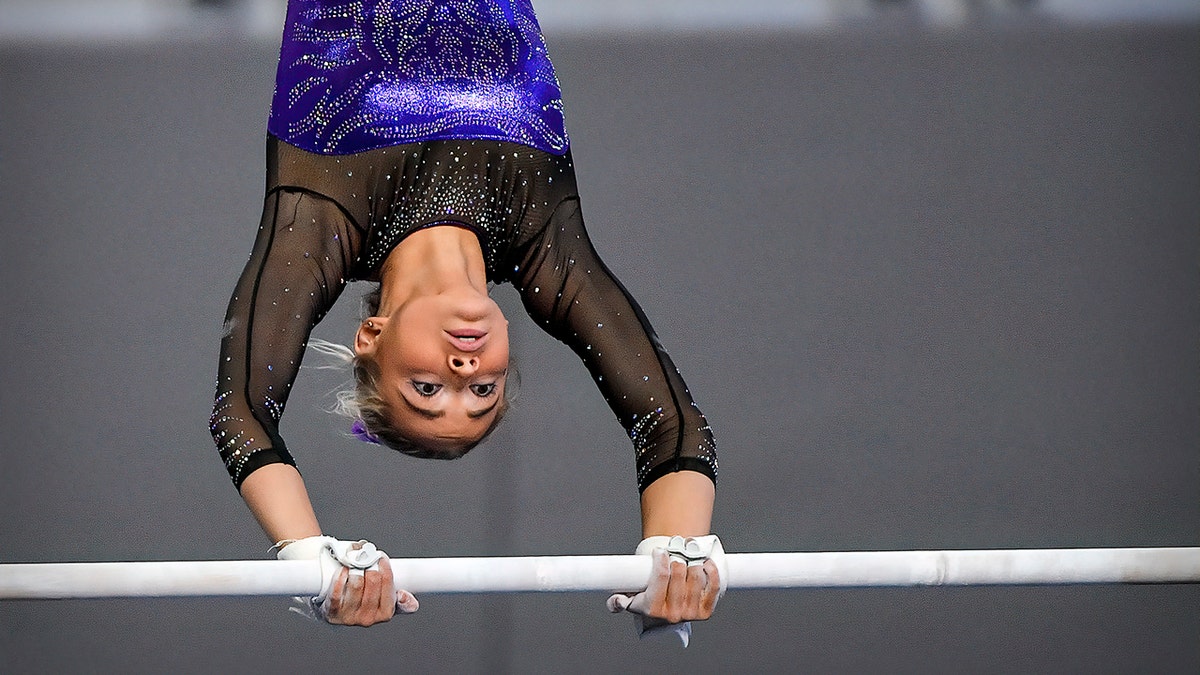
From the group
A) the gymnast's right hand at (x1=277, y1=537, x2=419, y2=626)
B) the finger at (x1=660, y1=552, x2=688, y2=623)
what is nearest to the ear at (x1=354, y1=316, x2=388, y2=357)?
the gymnast's right hand at (x1=277, y1=537, x2=419, y2=626)

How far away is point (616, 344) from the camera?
1627mm

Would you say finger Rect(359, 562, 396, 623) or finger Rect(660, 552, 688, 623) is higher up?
finger Rect(660, 552, 688, 623)

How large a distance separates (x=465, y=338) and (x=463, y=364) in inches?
1.1

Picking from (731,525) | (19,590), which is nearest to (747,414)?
(731,525)

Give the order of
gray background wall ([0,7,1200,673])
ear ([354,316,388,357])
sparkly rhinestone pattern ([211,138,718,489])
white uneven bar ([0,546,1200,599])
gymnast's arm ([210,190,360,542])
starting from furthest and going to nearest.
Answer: gray background wall ([0,7,1200,673]) < ear ([354,316,388,357]) < sparkly rhinestone pattern ([211,138,718,489]) < gymnast's arm ([210,190,360,542]) < white uneven bar ([0,546,1200,599])

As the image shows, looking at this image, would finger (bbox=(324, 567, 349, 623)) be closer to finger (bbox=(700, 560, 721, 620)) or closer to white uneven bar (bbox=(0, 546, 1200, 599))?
white uneven bar (bbox=(0, 546, 1200, 599))

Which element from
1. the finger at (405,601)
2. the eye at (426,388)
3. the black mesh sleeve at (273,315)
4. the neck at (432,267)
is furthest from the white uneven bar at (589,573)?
the neck at (432,267)

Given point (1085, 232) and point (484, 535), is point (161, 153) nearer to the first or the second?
point (484, 535)

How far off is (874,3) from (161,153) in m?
1.46

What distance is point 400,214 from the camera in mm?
1688

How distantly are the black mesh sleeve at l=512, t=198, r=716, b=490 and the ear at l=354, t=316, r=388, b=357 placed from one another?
19cm

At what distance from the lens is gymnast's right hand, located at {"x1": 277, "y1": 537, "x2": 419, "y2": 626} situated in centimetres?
131

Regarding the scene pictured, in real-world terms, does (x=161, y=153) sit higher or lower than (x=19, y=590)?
higher

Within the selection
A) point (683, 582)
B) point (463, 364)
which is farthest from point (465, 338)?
point (683, 582)
